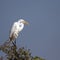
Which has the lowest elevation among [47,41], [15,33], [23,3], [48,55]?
[15,33]

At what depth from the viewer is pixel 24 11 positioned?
1735 mm

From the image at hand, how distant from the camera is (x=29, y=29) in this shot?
1.70 meters

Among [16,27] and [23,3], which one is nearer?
[16,27]

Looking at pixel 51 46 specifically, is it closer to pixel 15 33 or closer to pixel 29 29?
pixel 29 29

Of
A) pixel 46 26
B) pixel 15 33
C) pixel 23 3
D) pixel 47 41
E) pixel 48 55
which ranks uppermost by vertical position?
pixel 23 3

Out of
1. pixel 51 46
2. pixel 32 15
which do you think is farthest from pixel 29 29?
pixel 51 46

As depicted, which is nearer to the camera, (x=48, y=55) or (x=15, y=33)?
(x=15, y=33)

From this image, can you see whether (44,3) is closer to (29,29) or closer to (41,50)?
(29,29)

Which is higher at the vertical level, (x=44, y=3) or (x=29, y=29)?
(x=44, y=3)

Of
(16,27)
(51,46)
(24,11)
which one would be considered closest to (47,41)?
(51,46)

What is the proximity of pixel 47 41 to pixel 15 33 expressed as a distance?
58 centimetres

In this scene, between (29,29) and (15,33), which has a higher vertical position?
(29,29)

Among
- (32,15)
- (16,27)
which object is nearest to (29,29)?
(32,15)

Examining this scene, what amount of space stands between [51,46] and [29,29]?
25 centimetres
